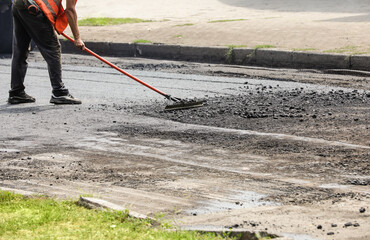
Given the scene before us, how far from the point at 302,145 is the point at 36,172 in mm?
2126

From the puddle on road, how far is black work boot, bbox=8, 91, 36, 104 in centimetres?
463

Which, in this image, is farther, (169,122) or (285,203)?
(169,122)

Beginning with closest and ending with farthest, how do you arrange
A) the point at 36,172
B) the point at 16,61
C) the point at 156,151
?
1. the point at 36,172
2. the point at 156,151
3. the point at 16,61

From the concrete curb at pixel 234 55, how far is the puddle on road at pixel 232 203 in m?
7.36

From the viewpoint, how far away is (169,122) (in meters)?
6.91

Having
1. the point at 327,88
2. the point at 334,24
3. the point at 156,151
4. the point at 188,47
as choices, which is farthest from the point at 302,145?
the point at 334,24

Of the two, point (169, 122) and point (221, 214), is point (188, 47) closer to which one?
point (169, 122)

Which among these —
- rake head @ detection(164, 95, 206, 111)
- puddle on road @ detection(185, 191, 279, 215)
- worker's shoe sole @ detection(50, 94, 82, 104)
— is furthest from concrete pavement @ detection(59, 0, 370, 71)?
puddle on road @ detection(185, 191, 279, 215)

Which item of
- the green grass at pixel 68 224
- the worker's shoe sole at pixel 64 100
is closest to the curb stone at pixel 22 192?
the green grass at pixel 68 224

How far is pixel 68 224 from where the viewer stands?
3553 mm

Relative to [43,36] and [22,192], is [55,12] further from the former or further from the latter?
[22,192]

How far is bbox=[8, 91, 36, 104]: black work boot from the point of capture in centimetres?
823

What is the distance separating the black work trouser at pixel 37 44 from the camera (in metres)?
7.98

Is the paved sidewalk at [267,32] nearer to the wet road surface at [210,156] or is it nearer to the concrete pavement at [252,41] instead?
the concrete pavement at [252,41]
